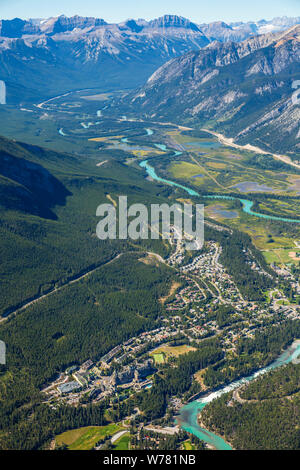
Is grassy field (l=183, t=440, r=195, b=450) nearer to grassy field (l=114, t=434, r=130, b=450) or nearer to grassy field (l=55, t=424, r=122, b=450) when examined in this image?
grassy field (l=114, t=434, r=130, b=450)

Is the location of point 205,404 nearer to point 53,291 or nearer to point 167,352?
point 167,352

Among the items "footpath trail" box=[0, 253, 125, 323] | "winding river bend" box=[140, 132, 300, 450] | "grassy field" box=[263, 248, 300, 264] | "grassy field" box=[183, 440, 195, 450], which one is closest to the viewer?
"grassy field" box=[183, 440, 195, 450]

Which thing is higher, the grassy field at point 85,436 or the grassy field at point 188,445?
the grassy field at point 85,436

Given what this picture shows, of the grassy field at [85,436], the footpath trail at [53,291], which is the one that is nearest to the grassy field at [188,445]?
the grassy field at [85,436]

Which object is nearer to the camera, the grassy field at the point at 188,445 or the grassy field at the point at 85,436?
the grassy field at the point at 188,445

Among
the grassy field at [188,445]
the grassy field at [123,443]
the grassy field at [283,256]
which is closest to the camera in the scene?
the grassy field at [123,443]

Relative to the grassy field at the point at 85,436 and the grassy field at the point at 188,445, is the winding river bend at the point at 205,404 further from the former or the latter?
the grassy field at the point at 85,436

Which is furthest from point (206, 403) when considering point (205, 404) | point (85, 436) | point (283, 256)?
point (283, 256)

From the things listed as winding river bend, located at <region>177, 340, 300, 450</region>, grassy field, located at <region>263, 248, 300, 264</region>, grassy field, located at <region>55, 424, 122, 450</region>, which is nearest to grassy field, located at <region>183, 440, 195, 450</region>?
winding river bend, located at <region>177, 340, 300, 450</region>
